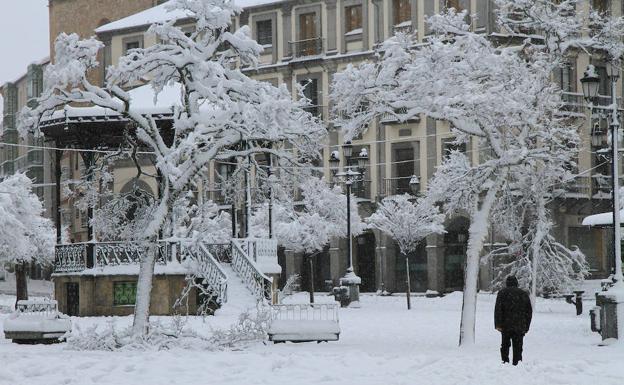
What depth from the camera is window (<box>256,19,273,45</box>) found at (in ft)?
174

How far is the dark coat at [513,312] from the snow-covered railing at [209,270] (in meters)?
12.5

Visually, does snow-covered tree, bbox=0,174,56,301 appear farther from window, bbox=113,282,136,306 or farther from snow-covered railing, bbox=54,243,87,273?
window, bbox=113,282,136,306

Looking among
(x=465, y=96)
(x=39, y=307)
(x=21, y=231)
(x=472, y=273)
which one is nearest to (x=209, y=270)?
(x=39, y=307)

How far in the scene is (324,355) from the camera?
16.9m

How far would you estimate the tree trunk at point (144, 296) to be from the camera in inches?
735

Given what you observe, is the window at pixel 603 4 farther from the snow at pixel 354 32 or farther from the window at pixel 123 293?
the window at pixel 123 293

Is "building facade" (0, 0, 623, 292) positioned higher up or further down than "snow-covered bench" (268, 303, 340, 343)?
higher up

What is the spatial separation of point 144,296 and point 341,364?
15.7 ft

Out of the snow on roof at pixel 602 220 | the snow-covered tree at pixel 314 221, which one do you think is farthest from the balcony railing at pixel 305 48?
the snow on roof at pixel 602 220

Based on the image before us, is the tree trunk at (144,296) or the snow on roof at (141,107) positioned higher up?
the snow on roof at (141,107)

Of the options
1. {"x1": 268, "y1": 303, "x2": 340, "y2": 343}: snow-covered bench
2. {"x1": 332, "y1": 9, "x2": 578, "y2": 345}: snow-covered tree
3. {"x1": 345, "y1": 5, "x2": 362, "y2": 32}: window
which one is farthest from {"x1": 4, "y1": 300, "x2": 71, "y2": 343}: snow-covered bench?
{"x1": 345, "y1": 5, "x2": 362, "y2": 32}: window

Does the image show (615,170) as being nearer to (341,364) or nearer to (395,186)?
(341,364)

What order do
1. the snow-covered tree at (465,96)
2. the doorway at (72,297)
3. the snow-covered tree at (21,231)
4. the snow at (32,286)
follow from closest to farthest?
the snow-covered tree at (465,96)
the doorway at (72,297)
the snow-covered tree at (21,231)
the snow at (32,286)

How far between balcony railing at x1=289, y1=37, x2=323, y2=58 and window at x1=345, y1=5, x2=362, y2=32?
173 centimetres
